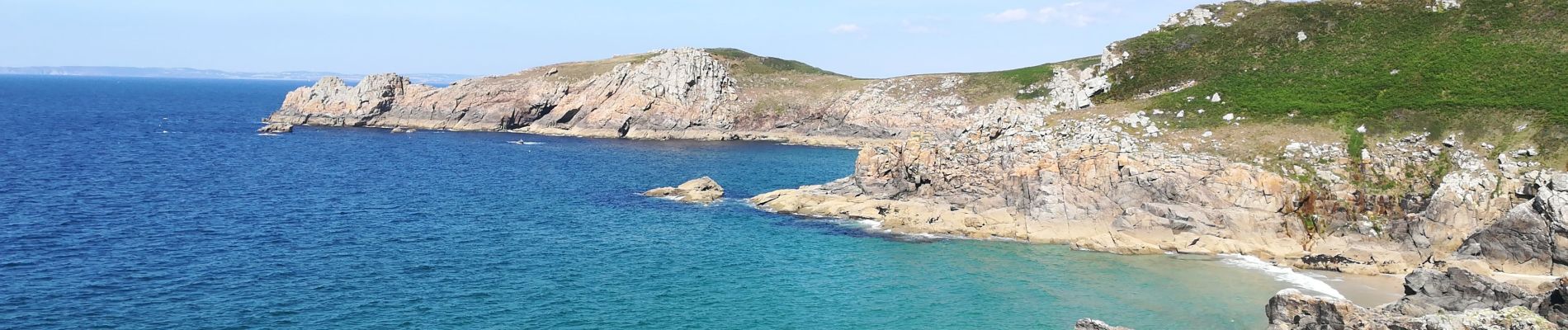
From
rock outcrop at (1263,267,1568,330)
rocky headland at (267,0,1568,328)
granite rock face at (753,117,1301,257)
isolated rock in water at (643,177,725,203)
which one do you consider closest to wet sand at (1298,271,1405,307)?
rocky headland at (267,0,1568,328)

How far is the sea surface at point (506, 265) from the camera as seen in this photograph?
42.0 metres

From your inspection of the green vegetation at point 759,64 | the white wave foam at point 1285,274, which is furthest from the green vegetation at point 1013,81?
the white wave foam at point 1285,274

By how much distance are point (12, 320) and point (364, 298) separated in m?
12.5

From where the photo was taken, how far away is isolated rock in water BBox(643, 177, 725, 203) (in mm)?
78125

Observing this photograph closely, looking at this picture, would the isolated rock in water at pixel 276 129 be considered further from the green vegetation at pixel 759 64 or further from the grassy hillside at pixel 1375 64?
the grassy hillside at pixel 1375 64

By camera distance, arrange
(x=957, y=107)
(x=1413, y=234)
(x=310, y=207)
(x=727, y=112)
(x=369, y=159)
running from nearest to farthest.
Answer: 1. (x=1413, y=234)
2. (x=310, y=207)
3. (x=369, y=159)
4. (x=957, y=107)
5. (x=727, y=112)

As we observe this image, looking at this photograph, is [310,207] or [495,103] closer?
[310,207]

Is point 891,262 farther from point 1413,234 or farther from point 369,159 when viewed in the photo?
point 369,159

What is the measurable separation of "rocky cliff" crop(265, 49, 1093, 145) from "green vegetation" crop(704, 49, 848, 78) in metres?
1.93

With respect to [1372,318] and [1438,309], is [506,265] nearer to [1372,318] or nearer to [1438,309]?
[1372,318]

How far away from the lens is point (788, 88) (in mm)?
161125

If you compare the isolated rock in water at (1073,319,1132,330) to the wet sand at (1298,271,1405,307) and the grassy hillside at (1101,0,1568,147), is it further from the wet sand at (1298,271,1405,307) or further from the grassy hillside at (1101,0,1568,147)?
the grassy hillside at (1101,0,1568,147)

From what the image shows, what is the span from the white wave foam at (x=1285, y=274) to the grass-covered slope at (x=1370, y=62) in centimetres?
1618

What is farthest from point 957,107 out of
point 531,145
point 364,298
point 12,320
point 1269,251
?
point 12,320
